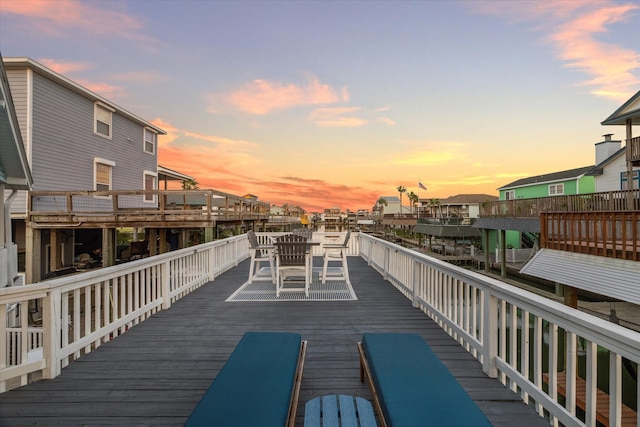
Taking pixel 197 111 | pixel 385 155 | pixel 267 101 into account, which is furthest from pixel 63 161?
pixel 385 155

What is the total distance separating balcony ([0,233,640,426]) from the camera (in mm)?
2066

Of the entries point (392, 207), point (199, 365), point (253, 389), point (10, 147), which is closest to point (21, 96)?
point (10, 147)

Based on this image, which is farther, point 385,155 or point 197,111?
point 385,155

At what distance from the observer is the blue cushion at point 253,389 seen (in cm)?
161

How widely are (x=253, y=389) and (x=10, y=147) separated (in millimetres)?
8052

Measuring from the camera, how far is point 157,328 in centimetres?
393

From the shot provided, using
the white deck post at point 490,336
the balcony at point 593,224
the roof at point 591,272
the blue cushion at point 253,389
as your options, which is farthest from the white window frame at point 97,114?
the balcony at point 593,224

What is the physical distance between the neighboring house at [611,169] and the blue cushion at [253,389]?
60.7 ft

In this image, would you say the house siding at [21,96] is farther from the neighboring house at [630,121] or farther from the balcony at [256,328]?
the neighboring house at [630,121]

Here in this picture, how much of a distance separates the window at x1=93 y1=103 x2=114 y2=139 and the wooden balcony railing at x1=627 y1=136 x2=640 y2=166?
2262 cm

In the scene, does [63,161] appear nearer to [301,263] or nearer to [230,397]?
[301,263]

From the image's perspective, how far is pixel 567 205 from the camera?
1334cm

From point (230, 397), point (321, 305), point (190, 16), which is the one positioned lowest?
point (321, 305)

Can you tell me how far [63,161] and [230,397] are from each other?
14.7 m
